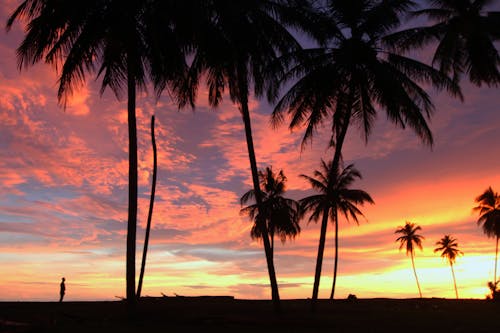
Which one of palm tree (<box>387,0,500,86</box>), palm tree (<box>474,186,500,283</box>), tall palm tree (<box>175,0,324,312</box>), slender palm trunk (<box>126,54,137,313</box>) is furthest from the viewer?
palm tree (<box>474,186,500,283</box>)

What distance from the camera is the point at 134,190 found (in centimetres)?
1703

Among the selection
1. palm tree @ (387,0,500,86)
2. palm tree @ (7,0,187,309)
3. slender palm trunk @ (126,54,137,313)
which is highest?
palm tree @ (387,0,500,86)

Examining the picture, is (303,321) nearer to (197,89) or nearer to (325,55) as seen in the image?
(197,89)

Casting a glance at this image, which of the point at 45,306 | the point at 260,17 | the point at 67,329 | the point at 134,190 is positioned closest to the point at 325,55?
the point at 260,17

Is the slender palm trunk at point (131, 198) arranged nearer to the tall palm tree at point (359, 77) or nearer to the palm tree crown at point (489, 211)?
the tall palm tree at point (359, 77)

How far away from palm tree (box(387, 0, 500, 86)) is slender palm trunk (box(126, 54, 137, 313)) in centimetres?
1509

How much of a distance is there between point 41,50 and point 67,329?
9767 mm

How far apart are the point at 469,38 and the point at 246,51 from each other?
14.3 metres

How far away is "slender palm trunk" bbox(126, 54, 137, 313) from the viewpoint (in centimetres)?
1634

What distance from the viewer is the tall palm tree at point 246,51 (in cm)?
1851

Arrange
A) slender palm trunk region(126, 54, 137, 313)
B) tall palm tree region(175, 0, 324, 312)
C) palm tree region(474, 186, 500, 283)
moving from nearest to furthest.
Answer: slender palm trunk region(126, 54, 137, 313) < tall palm tree region(175, 0, 324, 312) < palm tree region(474, 186, 500, 283)

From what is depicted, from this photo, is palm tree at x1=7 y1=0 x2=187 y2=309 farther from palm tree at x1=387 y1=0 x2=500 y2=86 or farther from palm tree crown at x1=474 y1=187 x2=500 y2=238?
palm tree crown at x1=474 y1=187 x2=500 y2=238

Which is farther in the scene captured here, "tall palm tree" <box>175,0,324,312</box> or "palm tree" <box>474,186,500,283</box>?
"palm tree" <box>474,186,500,283</box>

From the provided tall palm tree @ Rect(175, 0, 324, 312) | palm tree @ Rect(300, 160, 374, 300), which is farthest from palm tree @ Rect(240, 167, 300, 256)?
tall palm tree @ Rect(175, 0, 324, 312)
